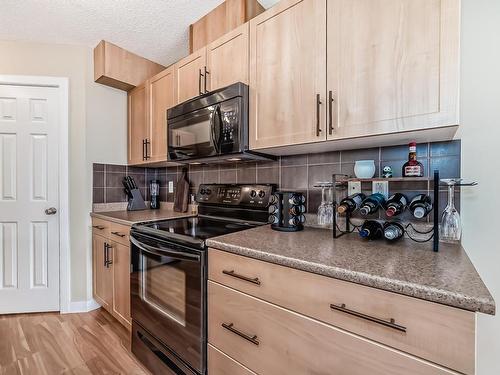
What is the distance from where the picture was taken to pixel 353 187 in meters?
1.47

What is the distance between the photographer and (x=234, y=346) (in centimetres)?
113

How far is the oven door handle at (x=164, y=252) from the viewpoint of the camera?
1.29m

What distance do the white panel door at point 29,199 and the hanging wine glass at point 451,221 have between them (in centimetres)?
287

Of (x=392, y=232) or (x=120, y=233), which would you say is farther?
(x=120, y=233)

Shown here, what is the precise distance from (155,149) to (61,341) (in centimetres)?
163

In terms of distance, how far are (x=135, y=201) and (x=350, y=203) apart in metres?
2.13

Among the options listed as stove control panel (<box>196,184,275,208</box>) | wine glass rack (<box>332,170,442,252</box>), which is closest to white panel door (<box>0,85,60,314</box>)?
stove control panel (<box>196,184,275,208</box>)

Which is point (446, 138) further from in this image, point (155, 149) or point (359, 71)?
point (155, 149)

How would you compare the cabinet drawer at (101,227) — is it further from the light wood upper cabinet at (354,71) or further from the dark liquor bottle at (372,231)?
the dark liquor bottle at (372,231)

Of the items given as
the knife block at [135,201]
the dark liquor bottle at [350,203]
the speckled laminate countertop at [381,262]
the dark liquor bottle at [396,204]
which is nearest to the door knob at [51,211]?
the knife block at [135,201]

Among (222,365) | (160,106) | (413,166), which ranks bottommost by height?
(222,365)

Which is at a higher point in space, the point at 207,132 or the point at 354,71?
the point at 354,71

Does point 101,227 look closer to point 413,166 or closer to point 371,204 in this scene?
point 371,204

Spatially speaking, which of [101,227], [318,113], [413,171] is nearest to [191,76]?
[318,113]
